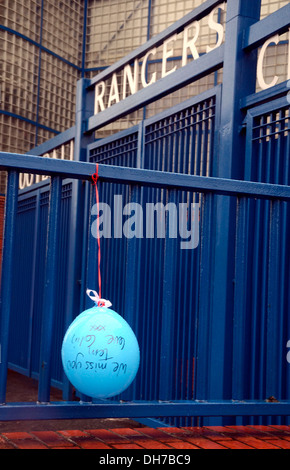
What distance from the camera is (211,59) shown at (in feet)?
14.9

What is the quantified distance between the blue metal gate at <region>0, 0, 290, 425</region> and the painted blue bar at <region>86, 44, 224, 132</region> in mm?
16

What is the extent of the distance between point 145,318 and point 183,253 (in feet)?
2.51

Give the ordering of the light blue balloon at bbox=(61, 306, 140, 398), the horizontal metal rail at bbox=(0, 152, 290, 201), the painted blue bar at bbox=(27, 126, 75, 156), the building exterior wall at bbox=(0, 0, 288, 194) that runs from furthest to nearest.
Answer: the building exterior wall at bbox=(0, 0, 288, 194), the painted blue bar at bbox=(27, 126, 75, 156), the horizontal metal rail at bbox=(0, 152, 290, 201), the light blue balloon at bbox=(61, 306, 140, 398)

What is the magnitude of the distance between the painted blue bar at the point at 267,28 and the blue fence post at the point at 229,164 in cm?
8

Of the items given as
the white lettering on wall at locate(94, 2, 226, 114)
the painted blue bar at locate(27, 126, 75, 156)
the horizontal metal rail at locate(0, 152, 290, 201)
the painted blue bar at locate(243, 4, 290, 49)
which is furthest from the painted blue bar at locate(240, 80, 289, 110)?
the painted blue bar at locate(27, 126, 75, 156)

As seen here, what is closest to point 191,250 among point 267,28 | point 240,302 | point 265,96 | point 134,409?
point 265,96

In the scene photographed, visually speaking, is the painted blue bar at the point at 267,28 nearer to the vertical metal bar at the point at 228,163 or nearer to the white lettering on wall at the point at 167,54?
the vertical metal bar at the point at 228,163

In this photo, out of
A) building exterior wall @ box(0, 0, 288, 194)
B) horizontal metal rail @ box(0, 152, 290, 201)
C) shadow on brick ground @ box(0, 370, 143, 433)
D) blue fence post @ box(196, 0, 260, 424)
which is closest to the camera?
horizontal metal rail @ box(0, 152, 290, 201)

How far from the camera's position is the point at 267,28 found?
3.93m

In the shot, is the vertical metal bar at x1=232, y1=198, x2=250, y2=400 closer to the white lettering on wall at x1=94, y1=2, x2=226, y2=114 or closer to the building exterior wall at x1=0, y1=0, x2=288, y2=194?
the white lettering on wall at x1=94, y1=2, x2=226, y2=114

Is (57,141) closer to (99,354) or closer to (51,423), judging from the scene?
(51,423)

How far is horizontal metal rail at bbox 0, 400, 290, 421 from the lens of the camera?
2076mm

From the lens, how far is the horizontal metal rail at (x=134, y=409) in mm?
2076

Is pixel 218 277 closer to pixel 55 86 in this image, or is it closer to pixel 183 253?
pixel 183 253
